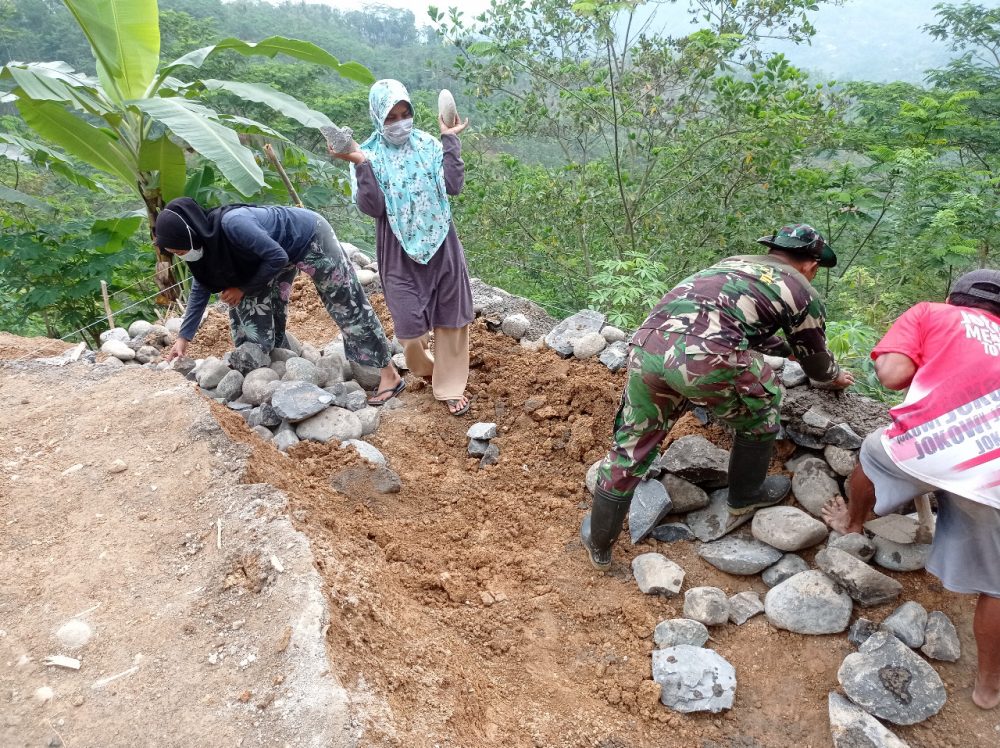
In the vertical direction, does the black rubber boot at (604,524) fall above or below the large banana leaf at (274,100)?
below

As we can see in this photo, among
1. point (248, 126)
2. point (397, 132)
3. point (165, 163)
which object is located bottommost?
point (165, 163)

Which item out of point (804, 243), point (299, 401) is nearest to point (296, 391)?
point (299, 401)

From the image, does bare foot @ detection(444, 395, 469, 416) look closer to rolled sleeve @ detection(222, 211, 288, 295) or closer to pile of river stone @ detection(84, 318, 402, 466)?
pile of river stone @ detection(84, 318, 402, 466)

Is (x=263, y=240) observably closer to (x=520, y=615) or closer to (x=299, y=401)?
(x=299, y=401)

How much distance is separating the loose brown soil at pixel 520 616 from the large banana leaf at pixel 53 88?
2.37 m

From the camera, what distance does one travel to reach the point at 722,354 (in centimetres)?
236

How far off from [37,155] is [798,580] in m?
5.49

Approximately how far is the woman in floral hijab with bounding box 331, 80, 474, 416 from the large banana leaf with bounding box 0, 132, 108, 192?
286 cm

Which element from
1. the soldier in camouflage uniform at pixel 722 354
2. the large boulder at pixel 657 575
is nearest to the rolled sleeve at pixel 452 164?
the soldier in camouflage uniform at pixel 722 354

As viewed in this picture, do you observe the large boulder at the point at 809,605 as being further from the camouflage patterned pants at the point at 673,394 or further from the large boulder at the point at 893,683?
the camouflage patterned pants at the point at 673,394

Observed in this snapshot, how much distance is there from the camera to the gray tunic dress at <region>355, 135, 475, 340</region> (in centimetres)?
344

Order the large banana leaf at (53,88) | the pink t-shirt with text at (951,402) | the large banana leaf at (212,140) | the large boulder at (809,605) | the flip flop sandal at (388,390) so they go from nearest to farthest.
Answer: the pink t-shirt with text at (951,402)
the large boulder at (809,605)
the large banana leaf at (212,140)
the large banana leaf at (53,88)
the flip flop sandal at (388,390)

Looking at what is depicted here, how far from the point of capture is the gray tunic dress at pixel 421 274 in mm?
3436

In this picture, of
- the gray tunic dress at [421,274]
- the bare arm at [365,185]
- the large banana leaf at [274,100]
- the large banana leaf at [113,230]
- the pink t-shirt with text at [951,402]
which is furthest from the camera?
the large banana leaf at [113,230]
